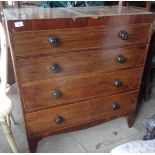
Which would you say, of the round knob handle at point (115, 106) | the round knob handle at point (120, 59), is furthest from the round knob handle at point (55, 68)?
the round knob handle at point (115, 106)

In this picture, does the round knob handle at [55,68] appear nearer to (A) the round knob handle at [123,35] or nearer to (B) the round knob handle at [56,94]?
(B) the round knob handle at [56,94]

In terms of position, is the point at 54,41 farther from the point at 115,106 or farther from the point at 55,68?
the point at 115,106

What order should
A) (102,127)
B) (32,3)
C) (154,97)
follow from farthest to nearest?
(154,97) → (32,3) → (102,127)

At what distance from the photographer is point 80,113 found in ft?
4.55

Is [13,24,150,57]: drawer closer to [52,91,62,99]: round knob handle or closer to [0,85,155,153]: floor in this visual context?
[52,91,62,99]: round knob handle

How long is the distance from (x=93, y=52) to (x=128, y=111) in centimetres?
66

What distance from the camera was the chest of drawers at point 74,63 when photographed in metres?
1.03

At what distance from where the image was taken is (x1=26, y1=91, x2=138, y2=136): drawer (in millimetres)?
1276

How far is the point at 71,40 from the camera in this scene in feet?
3.59

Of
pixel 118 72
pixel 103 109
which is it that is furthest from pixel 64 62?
pixel 103 109

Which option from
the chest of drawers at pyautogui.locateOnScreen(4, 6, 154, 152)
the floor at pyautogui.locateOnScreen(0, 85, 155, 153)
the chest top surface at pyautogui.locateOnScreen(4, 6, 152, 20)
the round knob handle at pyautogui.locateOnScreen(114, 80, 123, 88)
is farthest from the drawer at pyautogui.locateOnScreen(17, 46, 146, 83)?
the floor at pyautogui.locateOnScreen(0, 85, 155, 153)

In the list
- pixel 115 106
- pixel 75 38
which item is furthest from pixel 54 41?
pixel 115 106

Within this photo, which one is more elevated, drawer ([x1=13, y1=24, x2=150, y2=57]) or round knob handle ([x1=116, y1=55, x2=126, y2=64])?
drawer ([x1=13, y1=24, x2=150, y2=57])

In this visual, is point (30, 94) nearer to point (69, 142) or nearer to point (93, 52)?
point (93, 52)
